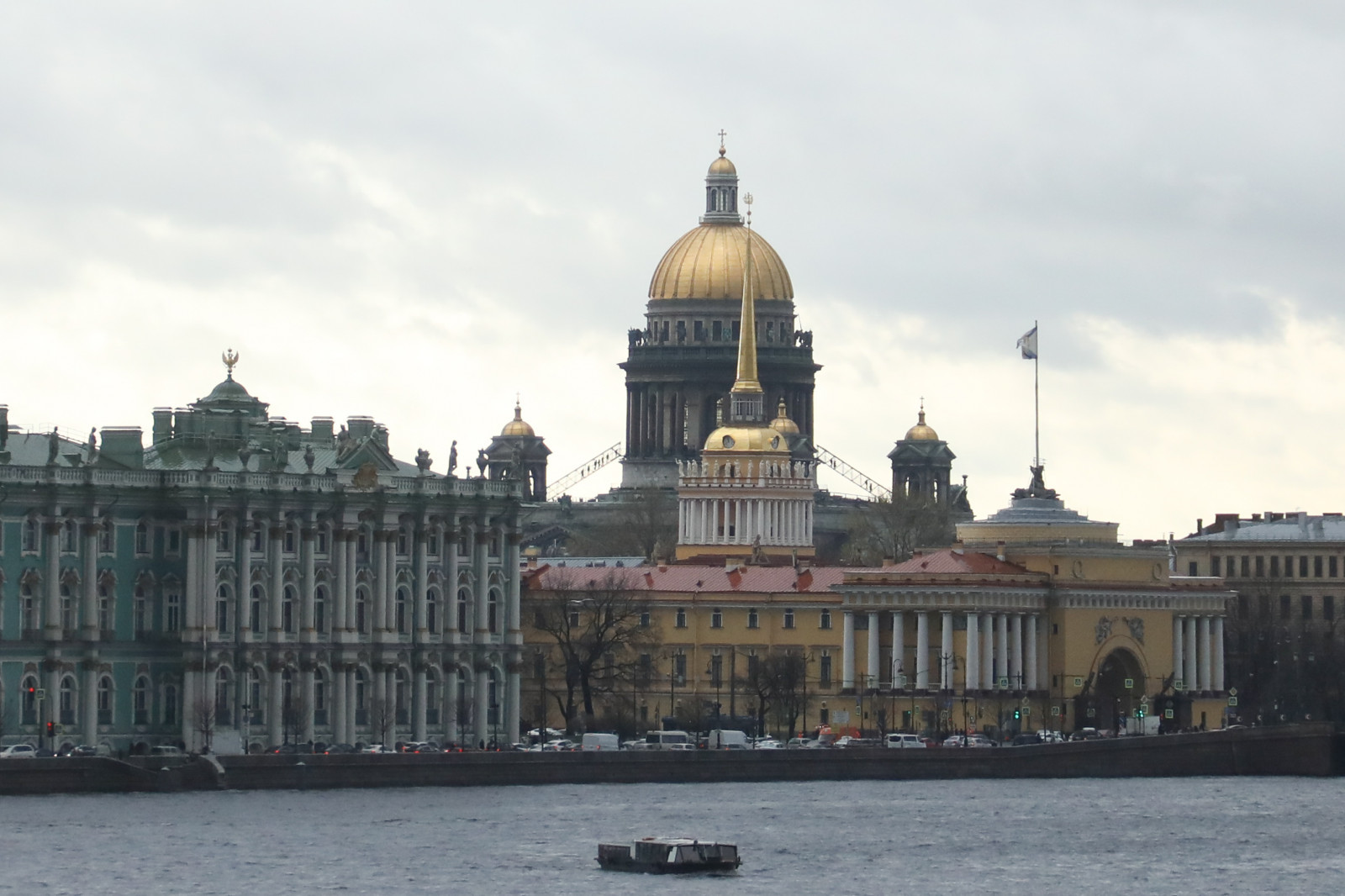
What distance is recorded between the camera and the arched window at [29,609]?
12262cm

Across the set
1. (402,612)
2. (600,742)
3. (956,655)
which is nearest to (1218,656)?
(956,655)

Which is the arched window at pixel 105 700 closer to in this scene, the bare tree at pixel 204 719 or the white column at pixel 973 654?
the bare tree at pixel 204 719

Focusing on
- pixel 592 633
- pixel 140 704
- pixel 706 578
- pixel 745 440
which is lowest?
pixel 140 704

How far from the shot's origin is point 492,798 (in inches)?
4562

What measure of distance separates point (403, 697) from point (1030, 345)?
2766 cm

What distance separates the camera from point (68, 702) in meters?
123

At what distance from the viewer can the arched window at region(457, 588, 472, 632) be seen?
13338cm

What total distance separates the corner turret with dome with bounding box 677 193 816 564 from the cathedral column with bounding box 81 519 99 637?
56629 millimetres

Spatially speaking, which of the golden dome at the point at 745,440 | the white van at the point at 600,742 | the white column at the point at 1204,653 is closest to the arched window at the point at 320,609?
the white van at the point at 600,742

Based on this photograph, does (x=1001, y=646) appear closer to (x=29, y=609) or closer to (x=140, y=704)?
(x=140, y=704)

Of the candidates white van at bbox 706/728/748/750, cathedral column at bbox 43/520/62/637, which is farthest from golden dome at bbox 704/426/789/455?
cathedral column at bbox 43/520/62/637

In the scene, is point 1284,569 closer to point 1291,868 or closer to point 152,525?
point 152,525

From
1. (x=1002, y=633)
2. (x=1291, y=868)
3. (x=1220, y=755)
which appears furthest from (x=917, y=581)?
(x=1291, y=868)

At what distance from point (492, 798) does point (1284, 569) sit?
66779 millimetres
